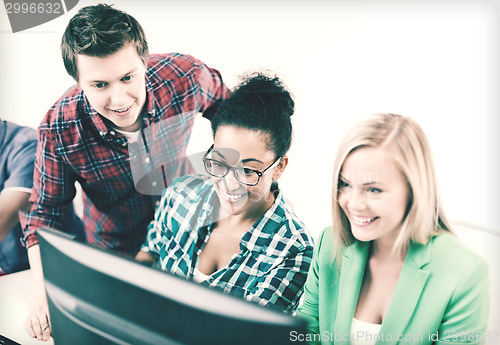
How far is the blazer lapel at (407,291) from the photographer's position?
108 cm

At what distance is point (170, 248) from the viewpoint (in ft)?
5.10

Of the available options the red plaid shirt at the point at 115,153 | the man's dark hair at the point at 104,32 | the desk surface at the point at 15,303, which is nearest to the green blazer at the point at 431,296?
the red plaid shirt at the point at 115,153

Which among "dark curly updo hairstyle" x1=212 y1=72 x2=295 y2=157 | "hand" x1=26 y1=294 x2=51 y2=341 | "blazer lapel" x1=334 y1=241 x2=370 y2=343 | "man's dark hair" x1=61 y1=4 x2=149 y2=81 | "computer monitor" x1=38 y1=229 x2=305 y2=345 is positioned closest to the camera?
"computer monitor" x1=38 y1=229 x2=305 y2=345

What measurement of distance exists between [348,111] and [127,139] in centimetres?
75

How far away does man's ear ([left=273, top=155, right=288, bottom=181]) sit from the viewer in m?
1.31

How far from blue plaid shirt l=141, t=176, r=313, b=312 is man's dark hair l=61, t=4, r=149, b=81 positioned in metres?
0.44

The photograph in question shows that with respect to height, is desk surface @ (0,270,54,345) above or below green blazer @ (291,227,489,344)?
below

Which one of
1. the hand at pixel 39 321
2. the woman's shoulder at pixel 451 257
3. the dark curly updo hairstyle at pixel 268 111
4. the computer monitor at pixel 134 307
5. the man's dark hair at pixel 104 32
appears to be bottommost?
the hand at pixel 39 321

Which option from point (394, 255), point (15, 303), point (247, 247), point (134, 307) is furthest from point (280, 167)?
point (15, 303)

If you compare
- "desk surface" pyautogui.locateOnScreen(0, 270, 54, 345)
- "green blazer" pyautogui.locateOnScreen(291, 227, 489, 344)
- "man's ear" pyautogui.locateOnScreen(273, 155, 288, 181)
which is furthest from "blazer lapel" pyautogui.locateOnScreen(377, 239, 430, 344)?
"desk surface" pyautogui.locateOnScreen(0, 270, 54, 345)

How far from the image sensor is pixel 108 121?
1610 millimetres

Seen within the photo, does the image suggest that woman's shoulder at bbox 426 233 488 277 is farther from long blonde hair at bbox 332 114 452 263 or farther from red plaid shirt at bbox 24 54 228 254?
red plaid shirt at bbox 24 54 228 254

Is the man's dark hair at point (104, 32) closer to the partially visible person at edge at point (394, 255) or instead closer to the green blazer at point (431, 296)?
the partially visible person at edge at point (394, 255)

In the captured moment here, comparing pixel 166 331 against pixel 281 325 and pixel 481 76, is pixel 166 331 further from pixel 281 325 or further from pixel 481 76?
pixel 481 76
